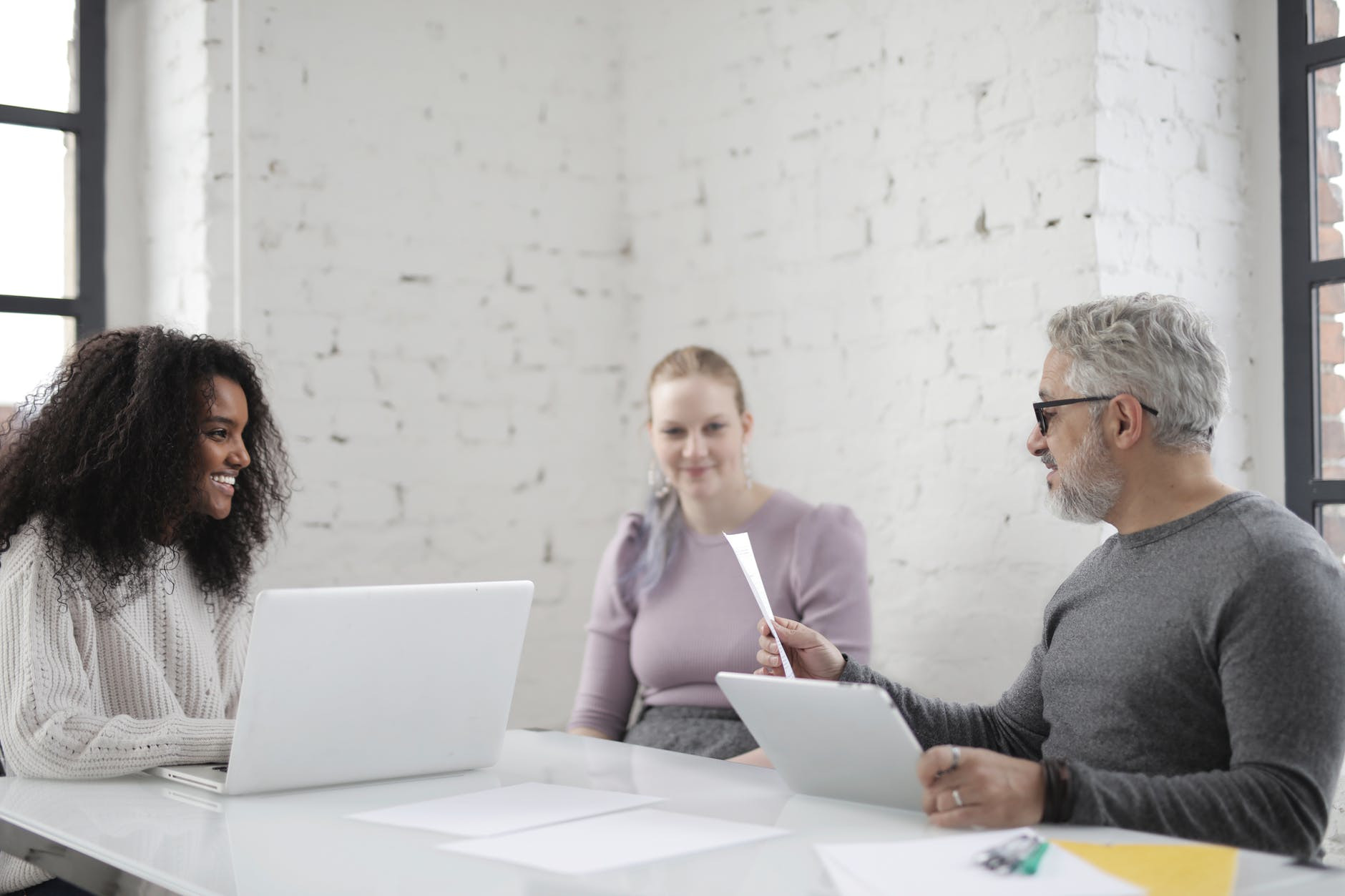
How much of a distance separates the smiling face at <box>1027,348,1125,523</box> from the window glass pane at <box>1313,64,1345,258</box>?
3.37 ft

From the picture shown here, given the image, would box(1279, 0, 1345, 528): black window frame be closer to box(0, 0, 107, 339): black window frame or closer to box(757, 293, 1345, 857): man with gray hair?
box(757, 293, 1345, 857): man with gray hair

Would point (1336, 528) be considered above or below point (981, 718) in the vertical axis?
above

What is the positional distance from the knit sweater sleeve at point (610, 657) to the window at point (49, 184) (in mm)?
1297

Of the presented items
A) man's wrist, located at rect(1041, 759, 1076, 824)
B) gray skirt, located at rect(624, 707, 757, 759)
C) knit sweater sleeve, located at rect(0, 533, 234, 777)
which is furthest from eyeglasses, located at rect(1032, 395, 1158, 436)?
knit sweater sleeve, located at rect(0, 533, 234, 777)

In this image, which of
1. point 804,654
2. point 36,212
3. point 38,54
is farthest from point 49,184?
point 804,654

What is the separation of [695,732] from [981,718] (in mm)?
850

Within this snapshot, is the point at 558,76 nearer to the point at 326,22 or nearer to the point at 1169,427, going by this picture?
the point at 326,22

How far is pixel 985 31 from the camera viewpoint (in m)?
2.67

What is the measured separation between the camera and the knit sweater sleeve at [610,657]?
9.23 feet

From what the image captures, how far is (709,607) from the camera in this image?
269 centimetres

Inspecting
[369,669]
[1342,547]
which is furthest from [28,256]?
[1342,547]

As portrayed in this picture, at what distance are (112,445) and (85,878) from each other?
2.50 ft

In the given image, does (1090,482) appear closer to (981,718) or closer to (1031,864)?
(981,718)

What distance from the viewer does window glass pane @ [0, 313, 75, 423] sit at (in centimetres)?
295
